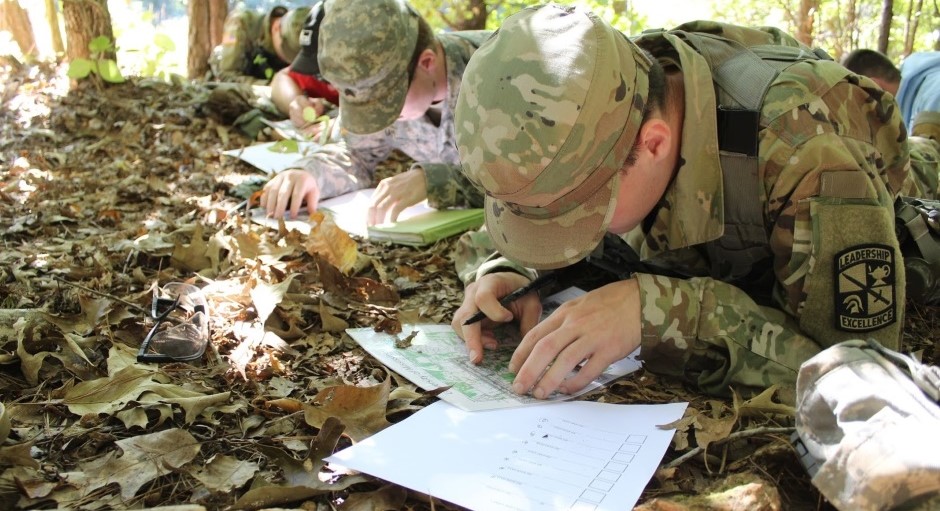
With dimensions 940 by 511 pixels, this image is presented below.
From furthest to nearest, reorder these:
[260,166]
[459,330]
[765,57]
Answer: [260,166]
[459,330]
[765,57]

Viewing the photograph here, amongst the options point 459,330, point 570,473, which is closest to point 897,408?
point 570,473

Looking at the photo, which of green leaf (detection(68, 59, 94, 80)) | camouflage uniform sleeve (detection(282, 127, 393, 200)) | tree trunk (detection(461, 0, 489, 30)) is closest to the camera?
camouflage uniform sleeve (detection(282, 127, 393, 200))

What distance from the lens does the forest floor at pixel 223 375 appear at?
3.97 ft

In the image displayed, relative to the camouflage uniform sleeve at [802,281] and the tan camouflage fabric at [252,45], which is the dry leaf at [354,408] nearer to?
the camouflage uniform sleeve at [802,281]

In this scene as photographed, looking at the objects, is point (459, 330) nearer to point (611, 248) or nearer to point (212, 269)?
point (611, 248)

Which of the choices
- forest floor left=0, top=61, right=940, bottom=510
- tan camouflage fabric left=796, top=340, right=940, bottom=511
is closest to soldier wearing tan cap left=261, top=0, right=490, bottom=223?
forest floor left=0, top=61, right=940, bottom=510

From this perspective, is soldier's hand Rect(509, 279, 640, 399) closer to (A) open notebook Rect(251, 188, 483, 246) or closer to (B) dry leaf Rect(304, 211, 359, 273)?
(B) dry leaf Rect(304, 211, 359, 273)

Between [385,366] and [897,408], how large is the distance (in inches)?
40.1

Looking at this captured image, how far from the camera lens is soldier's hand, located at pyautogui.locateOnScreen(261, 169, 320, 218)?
8.96 ft

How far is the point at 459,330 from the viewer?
178 centimetres

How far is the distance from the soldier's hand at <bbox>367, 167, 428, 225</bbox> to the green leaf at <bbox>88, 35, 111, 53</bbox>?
9.29 ft

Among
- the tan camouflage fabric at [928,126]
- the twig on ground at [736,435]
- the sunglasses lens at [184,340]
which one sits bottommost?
the twig on ground at [736,435]

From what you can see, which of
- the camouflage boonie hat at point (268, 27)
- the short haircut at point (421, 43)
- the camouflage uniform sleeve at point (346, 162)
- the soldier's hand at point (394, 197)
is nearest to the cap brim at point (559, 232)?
the soldier's hand at point (394, 197)

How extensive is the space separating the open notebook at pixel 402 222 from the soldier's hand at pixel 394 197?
4 cm
